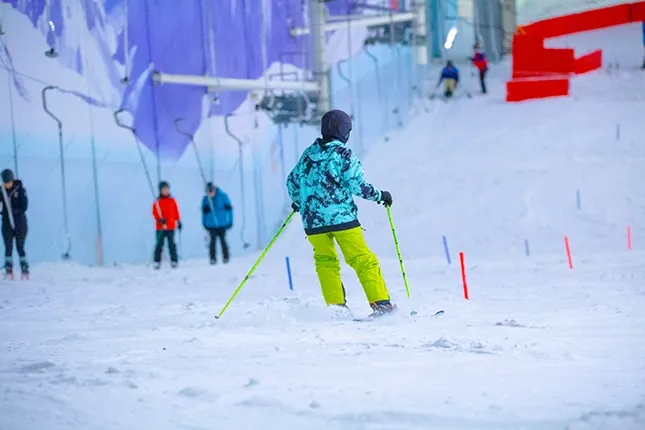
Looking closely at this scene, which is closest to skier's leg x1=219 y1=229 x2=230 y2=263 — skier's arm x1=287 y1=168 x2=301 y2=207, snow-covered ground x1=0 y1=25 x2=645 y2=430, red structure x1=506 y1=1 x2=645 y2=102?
snow-covered ground x1=0 y1=25 x2=645 y2=430

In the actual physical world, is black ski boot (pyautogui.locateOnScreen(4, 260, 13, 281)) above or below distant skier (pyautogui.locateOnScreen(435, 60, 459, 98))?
below

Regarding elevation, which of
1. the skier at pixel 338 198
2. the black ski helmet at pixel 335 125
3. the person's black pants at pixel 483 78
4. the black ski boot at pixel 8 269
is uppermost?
the person's black pants at pixel 483 78

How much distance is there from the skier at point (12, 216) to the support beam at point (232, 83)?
9.63ft

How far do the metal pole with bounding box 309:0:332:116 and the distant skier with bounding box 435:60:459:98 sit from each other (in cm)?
483

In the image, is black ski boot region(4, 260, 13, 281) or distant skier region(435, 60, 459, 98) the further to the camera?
distant skier region(435, 60, 459, 98)

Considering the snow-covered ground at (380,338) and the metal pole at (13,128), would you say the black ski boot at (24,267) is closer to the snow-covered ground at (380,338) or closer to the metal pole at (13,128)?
the snow-covered ground at (380,338)

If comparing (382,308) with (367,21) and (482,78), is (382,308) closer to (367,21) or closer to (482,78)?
(367,21)

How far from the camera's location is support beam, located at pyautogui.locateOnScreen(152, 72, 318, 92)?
13102 millimetres

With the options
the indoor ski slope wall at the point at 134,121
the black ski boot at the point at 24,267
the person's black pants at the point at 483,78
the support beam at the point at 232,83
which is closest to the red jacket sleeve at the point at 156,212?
the indoor ski slope wall at the point at 134,121

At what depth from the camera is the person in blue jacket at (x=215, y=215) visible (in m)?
12.9

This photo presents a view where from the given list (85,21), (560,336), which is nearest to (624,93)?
(85,21)

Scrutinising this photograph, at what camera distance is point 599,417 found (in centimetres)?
356

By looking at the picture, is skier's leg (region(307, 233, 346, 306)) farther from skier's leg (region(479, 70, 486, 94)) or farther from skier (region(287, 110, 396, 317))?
skier's leg (region(479, 70, 486, 94))

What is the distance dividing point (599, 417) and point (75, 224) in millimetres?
8796
